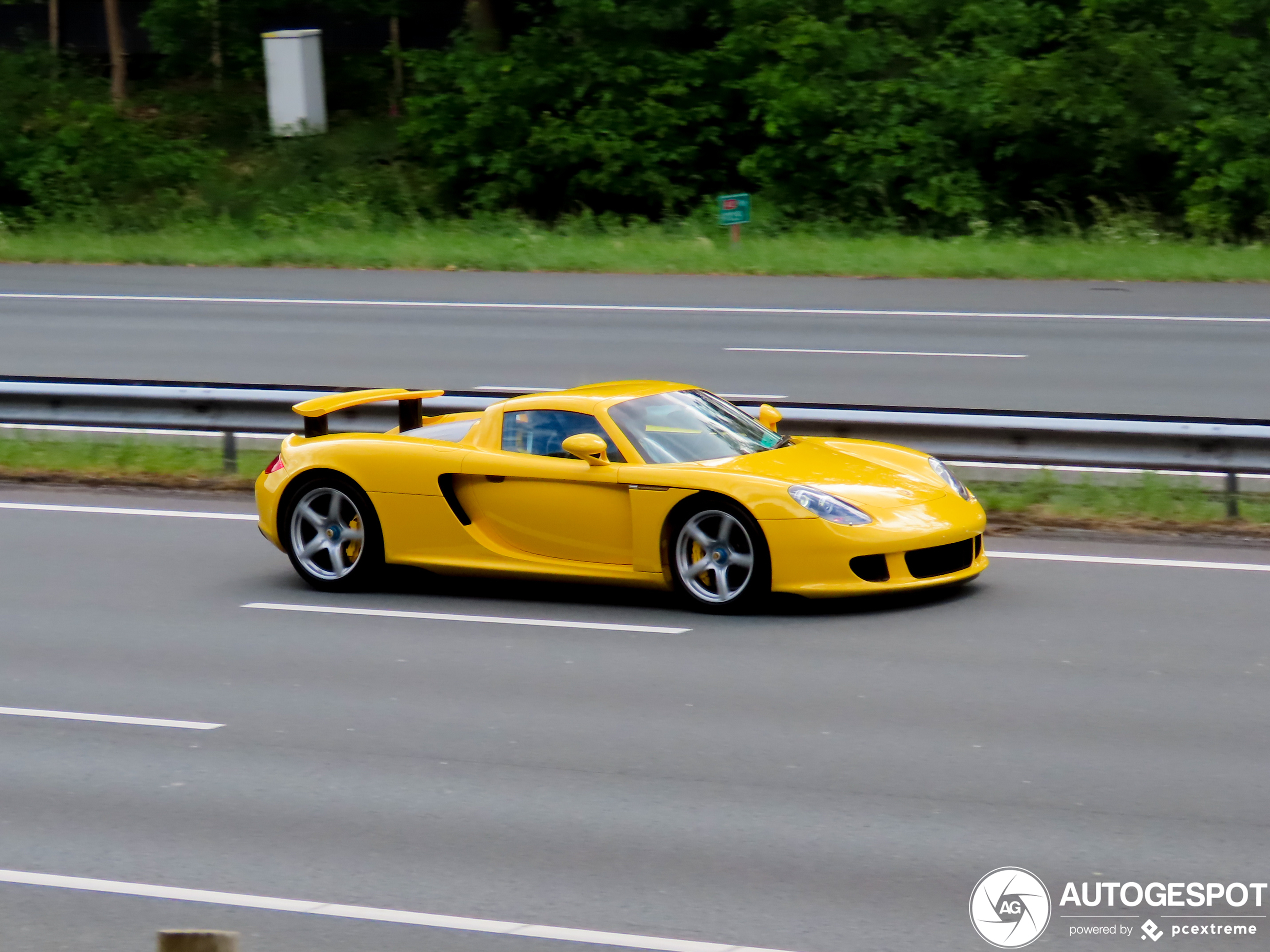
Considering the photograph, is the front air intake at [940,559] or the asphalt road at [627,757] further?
the front air intake at [940,559]

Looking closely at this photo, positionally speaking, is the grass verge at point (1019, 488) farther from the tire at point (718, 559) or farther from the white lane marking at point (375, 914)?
the white lane marking at point (375, 914)

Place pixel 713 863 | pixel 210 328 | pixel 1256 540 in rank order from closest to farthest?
pixel 713 863
pixel 1256 540
pixel 210 328

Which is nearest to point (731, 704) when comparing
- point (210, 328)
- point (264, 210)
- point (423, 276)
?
point (210, 328)

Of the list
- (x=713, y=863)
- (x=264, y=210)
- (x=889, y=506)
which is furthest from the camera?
(x=264, y=210)

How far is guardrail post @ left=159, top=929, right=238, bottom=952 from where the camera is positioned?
3.21 m

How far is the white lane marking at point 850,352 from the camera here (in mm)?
17969

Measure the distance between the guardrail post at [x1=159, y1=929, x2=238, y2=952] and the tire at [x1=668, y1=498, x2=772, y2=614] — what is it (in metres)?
5.92

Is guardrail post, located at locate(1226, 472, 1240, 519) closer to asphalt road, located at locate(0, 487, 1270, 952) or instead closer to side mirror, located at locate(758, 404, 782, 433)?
asphalt road, located at locate(0, 487, 1270, 952)

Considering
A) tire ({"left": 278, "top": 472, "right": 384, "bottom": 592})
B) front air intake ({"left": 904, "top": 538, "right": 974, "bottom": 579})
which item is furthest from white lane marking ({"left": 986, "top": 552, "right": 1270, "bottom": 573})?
tire ({"left": 278, "top": 472, "right": 384, "bottom": 592})

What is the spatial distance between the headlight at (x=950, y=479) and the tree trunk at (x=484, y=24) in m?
26.5

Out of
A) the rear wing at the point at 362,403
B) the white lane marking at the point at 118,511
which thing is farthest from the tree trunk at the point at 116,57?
the rear wing at the point at 362,403

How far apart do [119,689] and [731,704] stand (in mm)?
2888

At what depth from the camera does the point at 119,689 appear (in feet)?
26.9

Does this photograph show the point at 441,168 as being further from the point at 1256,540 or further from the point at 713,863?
the point at 713,863
